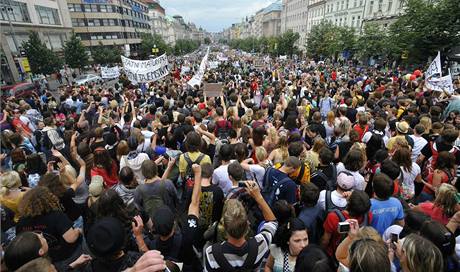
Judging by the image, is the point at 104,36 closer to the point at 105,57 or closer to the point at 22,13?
the point at 105,57

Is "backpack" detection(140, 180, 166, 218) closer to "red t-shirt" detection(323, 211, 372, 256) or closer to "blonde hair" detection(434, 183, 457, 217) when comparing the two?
"red t-shirt" detection(323, 211, 372, 256)

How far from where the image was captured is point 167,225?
8.41 ft

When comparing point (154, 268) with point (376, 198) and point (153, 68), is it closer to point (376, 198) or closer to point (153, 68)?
point (376, 198)

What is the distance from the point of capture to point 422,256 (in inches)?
76.4

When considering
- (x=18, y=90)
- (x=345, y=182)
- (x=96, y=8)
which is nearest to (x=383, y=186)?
(x=345, y=182)

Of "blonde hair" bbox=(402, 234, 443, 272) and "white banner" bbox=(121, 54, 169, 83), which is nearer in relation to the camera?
"blonde hair" bbox=(402, 234, 443, 272)

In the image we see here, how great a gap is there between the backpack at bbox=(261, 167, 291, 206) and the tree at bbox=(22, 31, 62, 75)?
37252 millimetres

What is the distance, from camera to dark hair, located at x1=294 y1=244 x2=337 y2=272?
2049mm

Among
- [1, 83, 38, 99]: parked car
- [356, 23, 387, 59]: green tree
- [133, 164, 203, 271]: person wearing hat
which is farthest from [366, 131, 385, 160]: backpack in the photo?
[356, 23, 387, 59]: green tree

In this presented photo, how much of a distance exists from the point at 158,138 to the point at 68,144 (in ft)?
6.27

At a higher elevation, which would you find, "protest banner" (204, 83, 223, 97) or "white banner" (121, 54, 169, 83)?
"white banner" (121, 54, 169, 83)

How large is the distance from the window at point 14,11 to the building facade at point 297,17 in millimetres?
64276

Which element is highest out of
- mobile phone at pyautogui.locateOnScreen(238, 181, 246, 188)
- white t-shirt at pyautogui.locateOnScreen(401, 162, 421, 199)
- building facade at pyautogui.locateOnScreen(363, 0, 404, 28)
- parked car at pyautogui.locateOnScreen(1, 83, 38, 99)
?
building facade at pyautogui.locateOnScreen(363, 0, 404, 28)

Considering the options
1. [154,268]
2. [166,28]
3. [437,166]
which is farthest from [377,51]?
[166,28]
